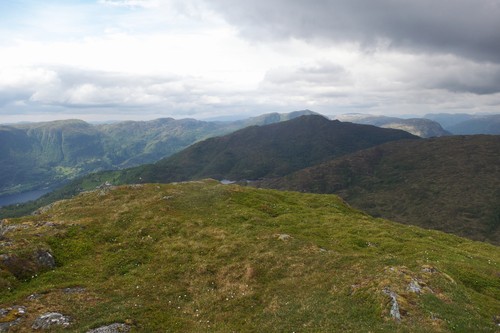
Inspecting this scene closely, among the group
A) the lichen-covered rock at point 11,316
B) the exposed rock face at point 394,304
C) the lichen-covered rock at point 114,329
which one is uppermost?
the exposed rock face at point 394,304

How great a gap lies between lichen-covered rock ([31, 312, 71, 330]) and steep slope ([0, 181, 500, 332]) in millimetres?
409

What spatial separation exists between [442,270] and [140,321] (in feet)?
98.7

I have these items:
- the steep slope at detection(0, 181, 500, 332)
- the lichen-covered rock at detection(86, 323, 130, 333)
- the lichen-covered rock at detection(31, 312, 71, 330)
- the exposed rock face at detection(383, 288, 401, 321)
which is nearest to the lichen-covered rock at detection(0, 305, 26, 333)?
the steep slope at detection(0, 181, 500, 332)

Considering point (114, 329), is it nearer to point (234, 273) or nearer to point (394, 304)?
point (234, 273)

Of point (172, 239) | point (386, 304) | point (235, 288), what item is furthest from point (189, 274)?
point (386, 304)

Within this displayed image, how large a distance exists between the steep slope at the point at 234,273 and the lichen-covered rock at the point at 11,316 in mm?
83

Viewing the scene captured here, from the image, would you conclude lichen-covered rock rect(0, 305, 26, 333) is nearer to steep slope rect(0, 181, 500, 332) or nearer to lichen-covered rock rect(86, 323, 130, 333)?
steep slope rect(0, 181, 500, 332)

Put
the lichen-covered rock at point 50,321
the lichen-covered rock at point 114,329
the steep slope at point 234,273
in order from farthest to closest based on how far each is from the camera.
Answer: the steep slope at point 234,273 < the lichen-covered rock at point 50,321 < the lichen-covered rock at point 114,329

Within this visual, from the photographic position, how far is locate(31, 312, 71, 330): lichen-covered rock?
2711 cm

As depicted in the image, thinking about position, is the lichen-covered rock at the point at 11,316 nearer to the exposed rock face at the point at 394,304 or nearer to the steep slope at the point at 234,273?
the steep slope at the point at 234,273

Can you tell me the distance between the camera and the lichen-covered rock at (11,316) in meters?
26.7

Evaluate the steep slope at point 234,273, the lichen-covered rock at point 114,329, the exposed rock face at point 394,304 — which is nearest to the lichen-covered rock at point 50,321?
the steep slope at point 234,273

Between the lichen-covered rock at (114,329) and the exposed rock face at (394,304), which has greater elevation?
the exposed rock face at (394,304)

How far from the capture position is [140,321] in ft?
95.3
